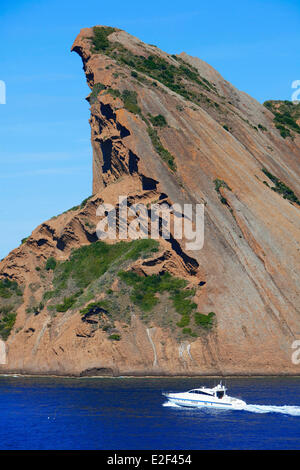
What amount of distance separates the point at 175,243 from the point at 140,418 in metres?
39.9

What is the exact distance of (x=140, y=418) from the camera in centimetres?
6500

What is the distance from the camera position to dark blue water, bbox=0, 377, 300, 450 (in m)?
55.8

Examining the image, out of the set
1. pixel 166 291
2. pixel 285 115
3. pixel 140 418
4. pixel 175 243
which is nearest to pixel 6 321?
pixel 166 291

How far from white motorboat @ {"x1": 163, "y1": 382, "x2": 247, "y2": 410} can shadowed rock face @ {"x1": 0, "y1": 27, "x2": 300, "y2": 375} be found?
1968 cm

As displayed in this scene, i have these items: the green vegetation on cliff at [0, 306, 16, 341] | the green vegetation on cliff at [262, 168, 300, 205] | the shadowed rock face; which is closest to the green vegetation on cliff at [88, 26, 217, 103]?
the shadowed rock face

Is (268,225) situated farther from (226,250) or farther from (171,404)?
(171,404)

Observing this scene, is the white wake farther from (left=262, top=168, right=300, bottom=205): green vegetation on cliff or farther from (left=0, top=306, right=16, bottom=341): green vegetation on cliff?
(left=262, top=168, right=300, bottom=205): green vegetation on cliff

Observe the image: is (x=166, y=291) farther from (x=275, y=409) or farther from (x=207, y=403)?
(x=275, y=409)

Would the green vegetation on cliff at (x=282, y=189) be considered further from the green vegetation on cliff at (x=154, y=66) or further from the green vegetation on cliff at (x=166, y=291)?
the green vegetation on cliff at (x=166, y=291)

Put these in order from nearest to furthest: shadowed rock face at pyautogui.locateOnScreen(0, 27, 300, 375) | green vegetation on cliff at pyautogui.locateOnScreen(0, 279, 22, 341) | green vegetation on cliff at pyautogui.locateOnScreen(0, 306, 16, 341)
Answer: shadowed rock face at pyautogui.locateOnScreen(0, 27, 300, 375)
green vegetation on cliff at pyautogui.locateOnScreen(0, 306, 16, 341)
green vegetation on cliff at pyautogui.locateOnScreen(0, 279, 22, 341)

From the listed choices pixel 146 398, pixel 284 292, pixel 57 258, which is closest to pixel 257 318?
pixel 284 292

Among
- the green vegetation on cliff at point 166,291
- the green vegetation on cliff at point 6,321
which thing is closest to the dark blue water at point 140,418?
the green vegetation on cliff at point 166,291

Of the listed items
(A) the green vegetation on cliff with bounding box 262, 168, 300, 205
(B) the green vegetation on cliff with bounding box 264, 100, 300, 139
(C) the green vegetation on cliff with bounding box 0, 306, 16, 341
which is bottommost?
(C) the green vegetation on cliff with bounding box 0, 306, 16, 341

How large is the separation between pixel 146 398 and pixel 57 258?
4777 centimetres
